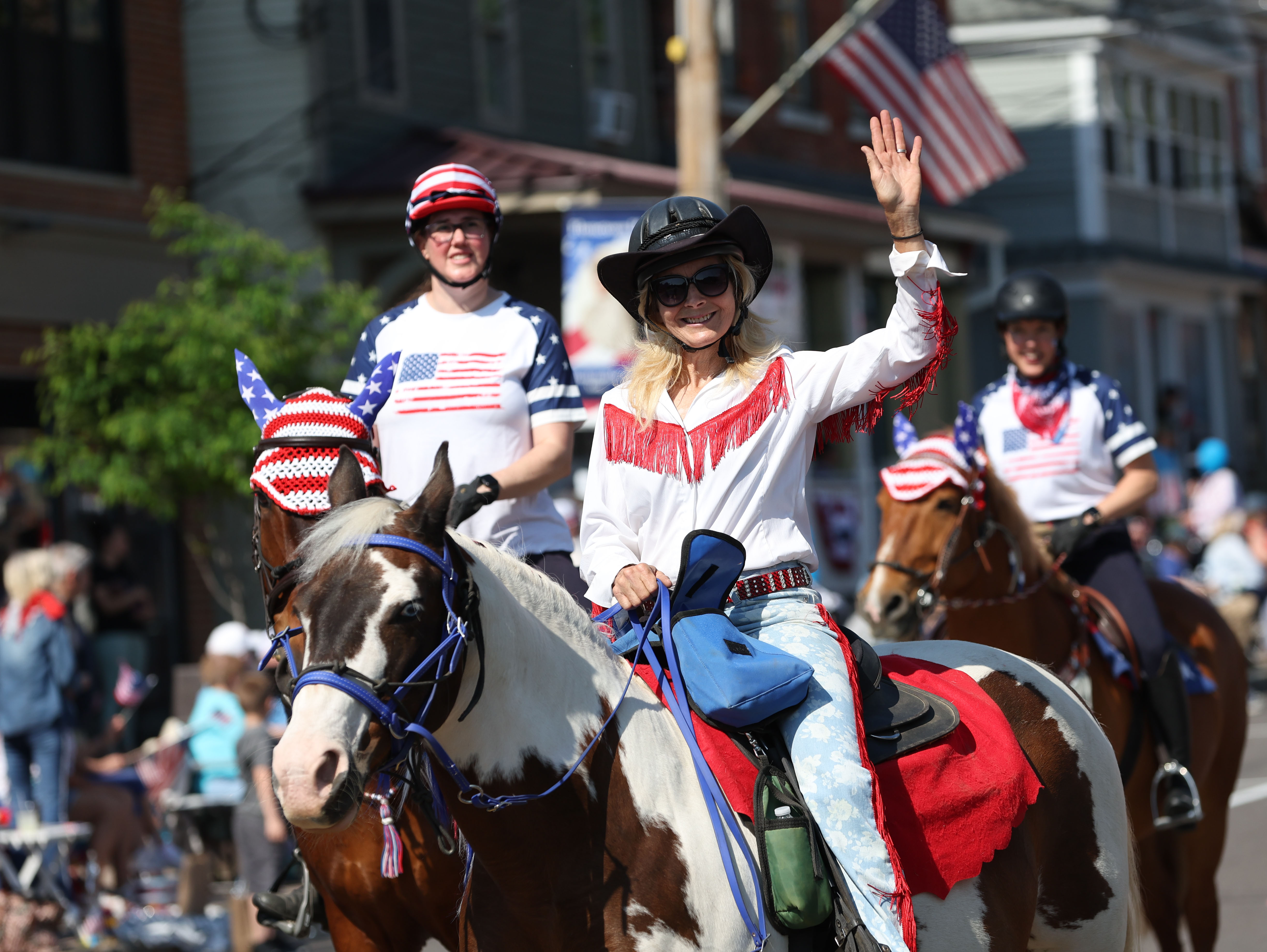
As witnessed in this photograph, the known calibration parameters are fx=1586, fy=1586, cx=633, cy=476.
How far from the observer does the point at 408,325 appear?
5078 millimetres

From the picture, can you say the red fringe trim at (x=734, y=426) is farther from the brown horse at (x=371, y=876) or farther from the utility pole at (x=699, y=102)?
the utility pole at (x=699, y=102)

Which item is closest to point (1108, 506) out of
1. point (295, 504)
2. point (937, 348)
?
point (937, 348)

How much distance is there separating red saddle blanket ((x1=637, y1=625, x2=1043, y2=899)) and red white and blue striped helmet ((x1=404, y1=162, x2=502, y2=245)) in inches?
74.3

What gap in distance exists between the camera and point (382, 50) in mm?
17672

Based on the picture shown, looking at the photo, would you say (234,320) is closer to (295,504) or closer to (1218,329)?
(295,504)

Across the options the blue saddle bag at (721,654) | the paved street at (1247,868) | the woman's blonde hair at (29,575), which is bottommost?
the paved street at (1247,868)

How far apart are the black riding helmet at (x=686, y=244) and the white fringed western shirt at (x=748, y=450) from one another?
0.21 meters

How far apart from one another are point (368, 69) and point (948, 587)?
1282cm

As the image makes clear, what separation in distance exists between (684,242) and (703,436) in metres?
0.47

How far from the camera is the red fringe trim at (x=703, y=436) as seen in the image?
3.75 m

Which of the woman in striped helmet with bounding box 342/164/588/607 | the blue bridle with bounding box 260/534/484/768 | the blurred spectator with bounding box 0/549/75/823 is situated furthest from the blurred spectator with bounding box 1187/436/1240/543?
the blue bridle with bounding box 260/534/484/768

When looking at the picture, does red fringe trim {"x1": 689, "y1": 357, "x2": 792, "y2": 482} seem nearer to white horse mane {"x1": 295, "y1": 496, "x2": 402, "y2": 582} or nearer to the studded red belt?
the studded red belt

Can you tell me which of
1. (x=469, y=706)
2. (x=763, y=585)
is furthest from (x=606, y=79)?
(x=469, y=706)

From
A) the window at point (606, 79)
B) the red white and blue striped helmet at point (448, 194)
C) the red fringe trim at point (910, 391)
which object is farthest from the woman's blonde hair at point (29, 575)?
the window at point (606, 79)
